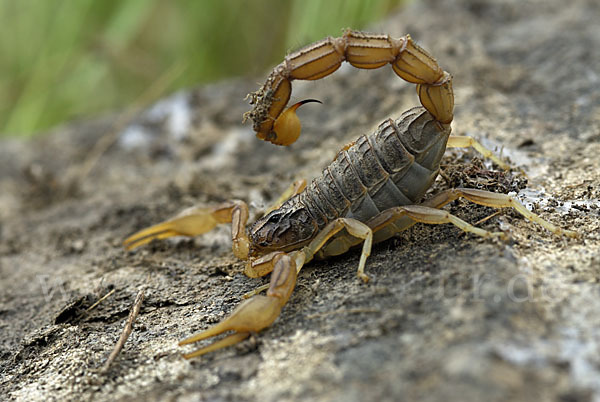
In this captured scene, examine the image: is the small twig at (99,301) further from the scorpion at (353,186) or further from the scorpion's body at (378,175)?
the scorpion's body at (378,175)

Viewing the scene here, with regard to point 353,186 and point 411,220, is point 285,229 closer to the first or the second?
point 353,186

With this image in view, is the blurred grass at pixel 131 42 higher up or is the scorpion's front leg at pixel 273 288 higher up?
the blurred grass at pixel 131 42

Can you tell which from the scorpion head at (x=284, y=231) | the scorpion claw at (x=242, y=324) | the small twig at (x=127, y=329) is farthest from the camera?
the scorpion head at (x=284, y=231)

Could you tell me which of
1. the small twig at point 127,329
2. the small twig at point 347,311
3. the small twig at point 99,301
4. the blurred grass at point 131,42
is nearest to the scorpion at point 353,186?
the small twig at point 347,311

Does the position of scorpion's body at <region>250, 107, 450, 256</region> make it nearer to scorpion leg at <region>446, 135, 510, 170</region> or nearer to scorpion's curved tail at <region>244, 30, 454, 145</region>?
scorpion's curved tail at <region>244, 30, 454, 145</region>

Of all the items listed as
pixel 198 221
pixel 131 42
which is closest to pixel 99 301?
pixel 198 221

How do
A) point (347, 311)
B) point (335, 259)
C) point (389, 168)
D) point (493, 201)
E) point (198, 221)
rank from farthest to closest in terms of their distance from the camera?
point (198, 221)
point (335, 259)
point (389, 168)
point (493, 201)
point (347, 311)

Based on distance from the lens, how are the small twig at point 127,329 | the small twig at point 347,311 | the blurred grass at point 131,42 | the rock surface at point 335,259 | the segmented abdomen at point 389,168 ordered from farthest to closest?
the blurred grass at point 131,42
the segmented abdomen at point 389,168
the small twig at point 127,329
the small twig at point 347,311
the rock surface at point 335,259
